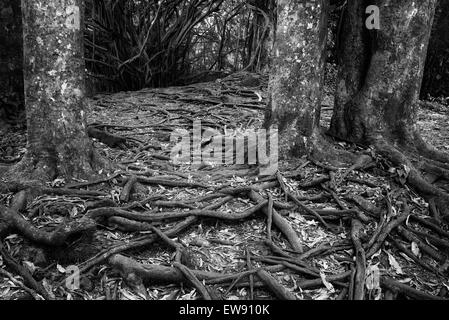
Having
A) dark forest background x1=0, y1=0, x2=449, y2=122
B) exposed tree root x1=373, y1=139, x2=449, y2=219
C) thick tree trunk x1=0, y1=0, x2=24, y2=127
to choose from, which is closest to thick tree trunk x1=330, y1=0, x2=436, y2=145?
exposed tree root x1=373, y1=139, x2=449, y2=219

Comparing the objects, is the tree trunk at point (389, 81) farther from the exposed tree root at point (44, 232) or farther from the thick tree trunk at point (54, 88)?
the exposed tree root at point (44, 232)

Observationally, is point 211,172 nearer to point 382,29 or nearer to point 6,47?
point 382,29

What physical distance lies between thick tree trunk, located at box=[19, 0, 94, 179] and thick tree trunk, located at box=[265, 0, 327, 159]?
194cm

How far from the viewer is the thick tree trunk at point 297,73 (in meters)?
4.62

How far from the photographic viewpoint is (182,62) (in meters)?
10.8

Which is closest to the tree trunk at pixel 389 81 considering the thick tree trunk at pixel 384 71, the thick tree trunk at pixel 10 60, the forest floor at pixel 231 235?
the thick tree trunk at pixel 384 71

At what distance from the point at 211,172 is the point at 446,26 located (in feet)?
20.3

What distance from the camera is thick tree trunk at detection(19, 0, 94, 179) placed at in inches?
152

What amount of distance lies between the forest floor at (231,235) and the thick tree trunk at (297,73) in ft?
1.03

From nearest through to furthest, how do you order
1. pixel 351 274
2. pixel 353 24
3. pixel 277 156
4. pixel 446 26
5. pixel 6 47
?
pixel 351 274, pixel 277 156, pixel 353 24, pixel 6 47, pixel 446 26

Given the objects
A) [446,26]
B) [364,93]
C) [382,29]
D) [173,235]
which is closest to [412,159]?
[364,93]

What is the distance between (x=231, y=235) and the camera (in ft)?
12.3
